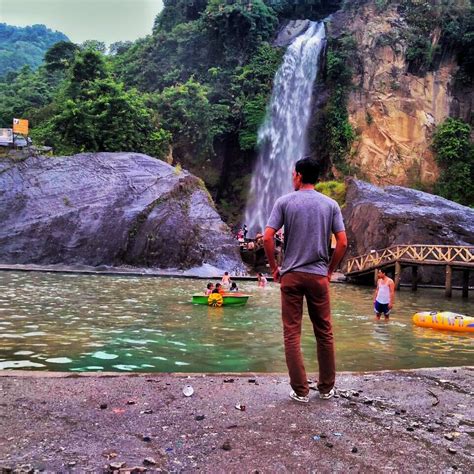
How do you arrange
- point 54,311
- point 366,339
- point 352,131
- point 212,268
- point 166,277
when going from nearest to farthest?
point 366,339 → point 54,311 → point 166,277 → point 212,268 → point 352,131

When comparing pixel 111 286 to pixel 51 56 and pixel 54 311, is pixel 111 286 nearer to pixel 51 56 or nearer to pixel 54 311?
pixel 54 311

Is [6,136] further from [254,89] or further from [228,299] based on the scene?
[228,299]

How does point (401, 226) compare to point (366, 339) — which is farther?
point (401, 226)

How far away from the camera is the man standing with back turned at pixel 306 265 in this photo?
15.7 ft

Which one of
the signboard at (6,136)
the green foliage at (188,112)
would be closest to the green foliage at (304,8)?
the green foliage at (188,112)

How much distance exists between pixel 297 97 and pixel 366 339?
102 ft

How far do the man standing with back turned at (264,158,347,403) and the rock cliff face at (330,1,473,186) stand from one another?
33528 millimetres

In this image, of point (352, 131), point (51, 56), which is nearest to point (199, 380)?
point (352, 131)

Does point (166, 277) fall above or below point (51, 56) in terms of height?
below

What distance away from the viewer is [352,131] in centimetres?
3762

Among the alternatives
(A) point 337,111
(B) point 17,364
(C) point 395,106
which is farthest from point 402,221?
(B) point 17,364

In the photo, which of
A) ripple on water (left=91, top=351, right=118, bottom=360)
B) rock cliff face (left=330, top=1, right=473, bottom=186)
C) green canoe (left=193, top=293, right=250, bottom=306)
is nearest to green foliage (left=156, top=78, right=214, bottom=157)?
rock cliff face (left=330, top=1, right=473, bottom=186)

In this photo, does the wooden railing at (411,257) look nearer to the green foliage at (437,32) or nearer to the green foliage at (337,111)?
the green foliage at (337,111)

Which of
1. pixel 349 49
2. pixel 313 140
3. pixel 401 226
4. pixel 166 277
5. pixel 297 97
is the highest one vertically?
pixel 349 49
